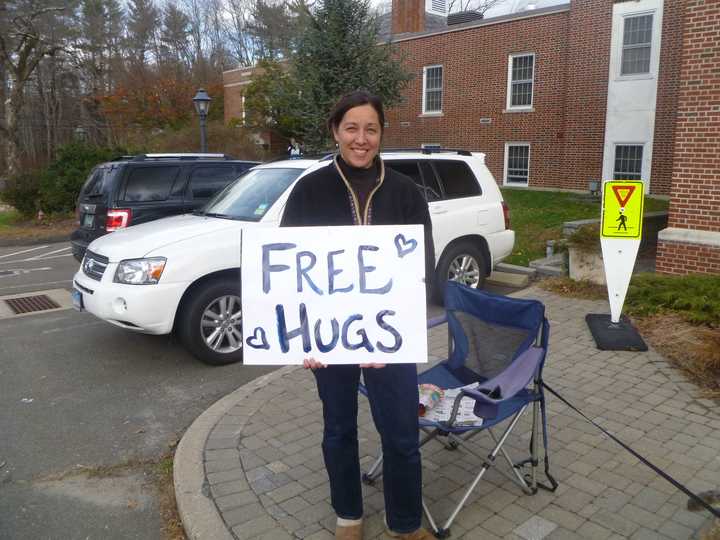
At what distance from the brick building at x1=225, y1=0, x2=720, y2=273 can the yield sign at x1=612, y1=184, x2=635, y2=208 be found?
8917mm

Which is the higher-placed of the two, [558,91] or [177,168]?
[558,91]

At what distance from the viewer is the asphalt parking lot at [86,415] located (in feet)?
11.6

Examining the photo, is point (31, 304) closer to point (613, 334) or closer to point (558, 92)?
point (613, 334)

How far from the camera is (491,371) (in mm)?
3703

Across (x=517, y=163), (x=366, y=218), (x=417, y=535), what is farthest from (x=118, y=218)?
(x=517, y=163)

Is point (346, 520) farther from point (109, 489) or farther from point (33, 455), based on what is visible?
point (33, 455)

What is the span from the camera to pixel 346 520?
293 centimetres

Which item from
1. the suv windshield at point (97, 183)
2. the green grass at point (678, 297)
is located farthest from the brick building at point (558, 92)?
the suv windshield at point (97, 183)

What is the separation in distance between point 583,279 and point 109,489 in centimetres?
632

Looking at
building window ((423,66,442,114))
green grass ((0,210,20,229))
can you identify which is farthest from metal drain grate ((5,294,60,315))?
building window ((423,66,442,114))

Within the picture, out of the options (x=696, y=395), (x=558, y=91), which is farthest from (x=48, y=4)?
(x=696, y=395)

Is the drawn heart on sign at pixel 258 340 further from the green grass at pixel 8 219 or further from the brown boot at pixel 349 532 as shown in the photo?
the green grass at pixel 8 219

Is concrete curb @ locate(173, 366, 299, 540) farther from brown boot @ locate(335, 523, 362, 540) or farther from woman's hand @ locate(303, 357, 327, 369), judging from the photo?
woman's hand @ locate(303, 357, 327, 369)

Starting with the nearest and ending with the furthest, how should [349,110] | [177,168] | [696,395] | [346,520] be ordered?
[349,110], [346,520], [696,395], [177,168]
